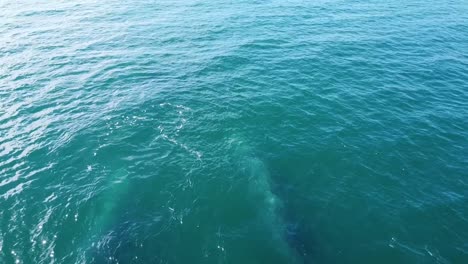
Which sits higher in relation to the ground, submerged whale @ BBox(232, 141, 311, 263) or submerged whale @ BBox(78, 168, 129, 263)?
submerged whale @ BBox(78, 168, 129, 263)

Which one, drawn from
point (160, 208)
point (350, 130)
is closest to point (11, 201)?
point (160, 208)

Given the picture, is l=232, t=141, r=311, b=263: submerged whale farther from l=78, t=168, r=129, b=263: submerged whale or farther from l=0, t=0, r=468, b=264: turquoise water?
l=78, t=168, r=129, b=263: submerged whale

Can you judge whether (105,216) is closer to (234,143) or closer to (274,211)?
(274,211)

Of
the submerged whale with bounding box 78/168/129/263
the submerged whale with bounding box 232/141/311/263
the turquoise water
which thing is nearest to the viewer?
the submerged whale with bounding box 78/168/129/263

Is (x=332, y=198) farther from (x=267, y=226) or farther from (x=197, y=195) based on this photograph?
(x=197, y=195)

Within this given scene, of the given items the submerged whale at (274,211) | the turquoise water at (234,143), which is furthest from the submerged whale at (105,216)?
the submerged whale at (274,211)

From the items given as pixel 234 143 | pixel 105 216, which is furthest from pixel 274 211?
A: pixel 105 216

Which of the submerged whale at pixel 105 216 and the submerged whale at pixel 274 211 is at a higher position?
the submerged whale at pixel 105 216

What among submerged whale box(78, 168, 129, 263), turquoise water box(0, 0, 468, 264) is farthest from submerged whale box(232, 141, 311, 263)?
submerged whale box(78, 168, 129, 263)

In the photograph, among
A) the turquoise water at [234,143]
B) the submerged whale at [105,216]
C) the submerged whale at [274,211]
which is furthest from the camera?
the turquoise water at [234,143]

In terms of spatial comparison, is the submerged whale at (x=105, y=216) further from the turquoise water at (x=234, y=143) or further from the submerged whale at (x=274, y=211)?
the submerged whale at (x=274, y=211)

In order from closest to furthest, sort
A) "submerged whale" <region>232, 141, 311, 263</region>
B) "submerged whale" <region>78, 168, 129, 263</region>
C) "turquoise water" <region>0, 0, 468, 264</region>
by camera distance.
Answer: "submerged whale" <region>78, 168, 129, 263</region>, "submerged whale" <region>232, 141, 311, 263</region>, "turquoise water" <region>0, 0, 468, 264</region>
